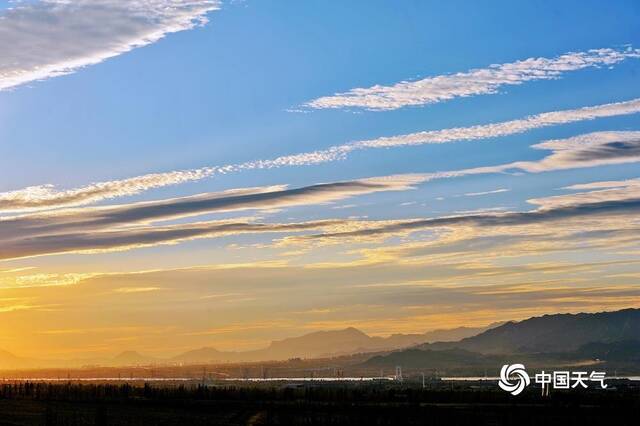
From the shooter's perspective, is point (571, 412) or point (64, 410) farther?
point (571, 412)

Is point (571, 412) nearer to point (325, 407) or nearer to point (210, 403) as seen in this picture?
point (325, 407)

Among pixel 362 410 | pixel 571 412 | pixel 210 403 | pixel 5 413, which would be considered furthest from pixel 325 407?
pixel 5 413

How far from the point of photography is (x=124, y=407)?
7031 cm

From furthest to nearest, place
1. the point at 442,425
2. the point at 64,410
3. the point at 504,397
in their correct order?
the point at 504,397 → the point at 64,410 → the point at 442,425

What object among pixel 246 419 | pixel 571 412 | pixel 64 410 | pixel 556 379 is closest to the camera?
pixel 246 419

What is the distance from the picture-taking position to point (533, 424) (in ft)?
184

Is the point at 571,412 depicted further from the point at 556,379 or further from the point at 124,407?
the point at 124,407

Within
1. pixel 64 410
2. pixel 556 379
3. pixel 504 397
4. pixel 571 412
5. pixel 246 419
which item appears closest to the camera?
pixel 246 419

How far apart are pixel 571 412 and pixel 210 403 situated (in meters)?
27.6

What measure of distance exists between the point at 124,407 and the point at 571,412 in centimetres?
3027

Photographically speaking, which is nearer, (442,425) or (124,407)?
(442,425)

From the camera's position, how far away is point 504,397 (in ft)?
288

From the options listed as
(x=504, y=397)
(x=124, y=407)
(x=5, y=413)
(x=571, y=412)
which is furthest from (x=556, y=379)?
(x=5, y=413)

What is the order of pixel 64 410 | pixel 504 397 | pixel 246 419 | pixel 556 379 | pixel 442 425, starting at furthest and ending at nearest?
1. pixel 504 397
2. pixel 556 379
3. pixel 64 410
4. pixel 246 419
5. pixel 442 425
